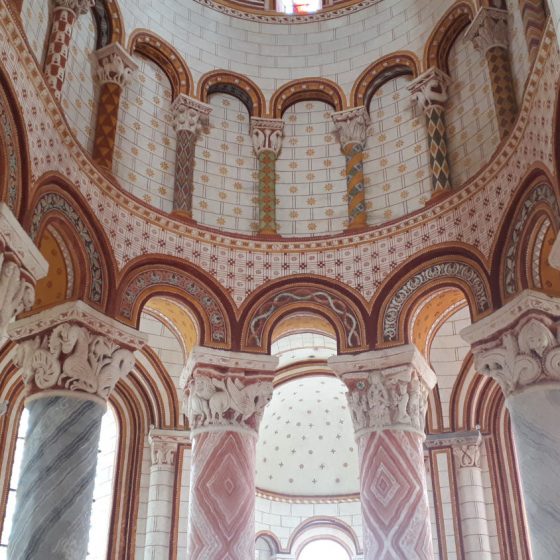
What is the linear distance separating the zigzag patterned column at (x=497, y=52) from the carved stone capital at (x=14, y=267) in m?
7.28

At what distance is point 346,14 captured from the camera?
16078 mm

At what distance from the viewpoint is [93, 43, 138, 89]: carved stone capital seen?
1343 cm

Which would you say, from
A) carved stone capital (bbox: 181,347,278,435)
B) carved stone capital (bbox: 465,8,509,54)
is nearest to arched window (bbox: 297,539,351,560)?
carved stone capital (bbox: 181,347,278,435)

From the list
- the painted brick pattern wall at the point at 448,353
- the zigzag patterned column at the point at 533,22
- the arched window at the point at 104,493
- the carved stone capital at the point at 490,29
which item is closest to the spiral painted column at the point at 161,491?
the arched window at the point at 104,493

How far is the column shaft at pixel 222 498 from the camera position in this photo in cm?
1130

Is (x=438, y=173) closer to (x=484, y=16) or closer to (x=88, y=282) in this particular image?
(x=484, y=16)

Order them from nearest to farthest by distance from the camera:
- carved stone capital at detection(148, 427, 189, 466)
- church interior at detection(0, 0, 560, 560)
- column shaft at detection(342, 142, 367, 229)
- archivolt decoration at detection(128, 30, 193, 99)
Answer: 1. church interior at detection(0, 0, 560, 560)
2. column shaft at detection(342, 142, 367, 229)
3. archivolt decoration at detection(128, 30, 193, 99)
4. carved stone capital at detection(148, 427, 189, 466)

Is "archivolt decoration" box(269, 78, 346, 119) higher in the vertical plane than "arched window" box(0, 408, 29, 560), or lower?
higher

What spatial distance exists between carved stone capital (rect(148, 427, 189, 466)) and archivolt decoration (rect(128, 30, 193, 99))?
642 cm

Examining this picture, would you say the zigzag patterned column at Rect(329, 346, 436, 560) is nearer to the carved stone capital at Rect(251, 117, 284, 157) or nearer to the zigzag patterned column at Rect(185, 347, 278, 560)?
the zigzag patterned column at Rect(185, 347, 278, 560)

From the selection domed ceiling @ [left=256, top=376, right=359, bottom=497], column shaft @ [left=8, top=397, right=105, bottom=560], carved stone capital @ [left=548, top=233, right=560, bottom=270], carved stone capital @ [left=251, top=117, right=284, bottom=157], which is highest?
carved stone capital @ [left=251, top=117, right=284, bottom=157]

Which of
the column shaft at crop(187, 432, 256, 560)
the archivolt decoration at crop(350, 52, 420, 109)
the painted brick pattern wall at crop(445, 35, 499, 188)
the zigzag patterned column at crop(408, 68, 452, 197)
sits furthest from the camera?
the archivolt decoration at crop(350, 52, 420, 109)

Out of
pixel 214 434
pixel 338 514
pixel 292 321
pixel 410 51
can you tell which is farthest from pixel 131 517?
pixel 410 51

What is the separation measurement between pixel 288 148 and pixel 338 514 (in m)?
10.3
